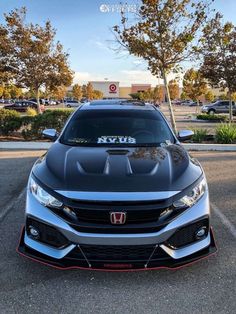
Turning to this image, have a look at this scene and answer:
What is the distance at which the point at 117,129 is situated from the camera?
205 inches

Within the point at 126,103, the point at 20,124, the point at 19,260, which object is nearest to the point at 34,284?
the point at 19,260

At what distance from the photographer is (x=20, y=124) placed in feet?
46.9

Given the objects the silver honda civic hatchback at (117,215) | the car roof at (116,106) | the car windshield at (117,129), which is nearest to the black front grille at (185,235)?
the silver honda civic hatchback at (117,215)

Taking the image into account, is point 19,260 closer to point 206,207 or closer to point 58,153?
point 58,153

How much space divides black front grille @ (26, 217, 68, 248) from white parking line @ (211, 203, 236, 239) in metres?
2.39

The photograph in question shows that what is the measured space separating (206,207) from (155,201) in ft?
1.85

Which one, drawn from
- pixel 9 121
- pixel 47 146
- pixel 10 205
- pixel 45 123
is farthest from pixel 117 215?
pixel 9 121

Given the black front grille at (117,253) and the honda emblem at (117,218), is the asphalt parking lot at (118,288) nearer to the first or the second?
the black front grille at (117,253)

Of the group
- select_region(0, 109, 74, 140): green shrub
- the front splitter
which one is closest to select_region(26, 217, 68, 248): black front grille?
the front splitter

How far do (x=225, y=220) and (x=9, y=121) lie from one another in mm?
10501

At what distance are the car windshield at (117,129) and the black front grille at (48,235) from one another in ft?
4.71

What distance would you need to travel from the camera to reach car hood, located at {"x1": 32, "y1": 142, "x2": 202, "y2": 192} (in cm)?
352

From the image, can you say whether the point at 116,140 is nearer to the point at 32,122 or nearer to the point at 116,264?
the point at 116,264

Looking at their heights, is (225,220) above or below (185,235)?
below
